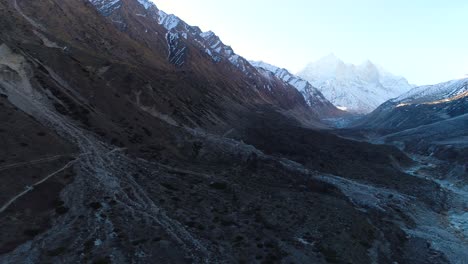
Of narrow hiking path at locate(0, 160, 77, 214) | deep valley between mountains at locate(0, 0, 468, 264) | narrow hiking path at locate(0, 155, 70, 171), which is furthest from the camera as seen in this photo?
narrow hiking path at locate(0, 155, 70, 171)

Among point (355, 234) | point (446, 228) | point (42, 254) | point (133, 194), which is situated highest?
point (446, 228)

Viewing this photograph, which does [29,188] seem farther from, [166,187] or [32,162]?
[166,187]

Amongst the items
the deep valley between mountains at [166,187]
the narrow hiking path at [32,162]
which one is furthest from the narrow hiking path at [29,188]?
the narrow hiking path at [32,162]

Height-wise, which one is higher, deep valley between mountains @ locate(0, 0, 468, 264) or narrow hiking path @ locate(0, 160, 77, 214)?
deep valley between mountains @ locate(0, 0, 468, 264)

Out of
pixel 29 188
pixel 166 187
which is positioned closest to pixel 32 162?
pixel 29 188

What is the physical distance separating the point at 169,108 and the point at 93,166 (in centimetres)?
5735

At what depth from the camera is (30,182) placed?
49.9m

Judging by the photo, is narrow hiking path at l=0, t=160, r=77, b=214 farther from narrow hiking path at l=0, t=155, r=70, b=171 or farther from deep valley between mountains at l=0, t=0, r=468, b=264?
narrow hiking path at l=0, t=155, r=70, b=171

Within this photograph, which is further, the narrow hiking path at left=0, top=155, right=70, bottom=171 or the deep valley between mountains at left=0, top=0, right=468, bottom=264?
the narrow hiking path at left=0, top=155, right=70, bottom=171

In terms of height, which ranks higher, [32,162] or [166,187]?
[166,187]

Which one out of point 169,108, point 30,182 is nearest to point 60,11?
point 169,108

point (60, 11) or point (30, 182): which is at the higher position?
point (60, 11)

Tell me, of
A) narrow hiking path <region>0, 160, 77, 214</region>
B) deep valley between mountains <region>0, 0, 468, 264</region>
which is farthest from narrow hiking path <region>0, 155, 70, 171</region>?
narrow hiking path <region>0, 160, 77, 214</region>

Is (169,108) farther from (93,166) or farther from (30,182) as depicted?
(30,182)
